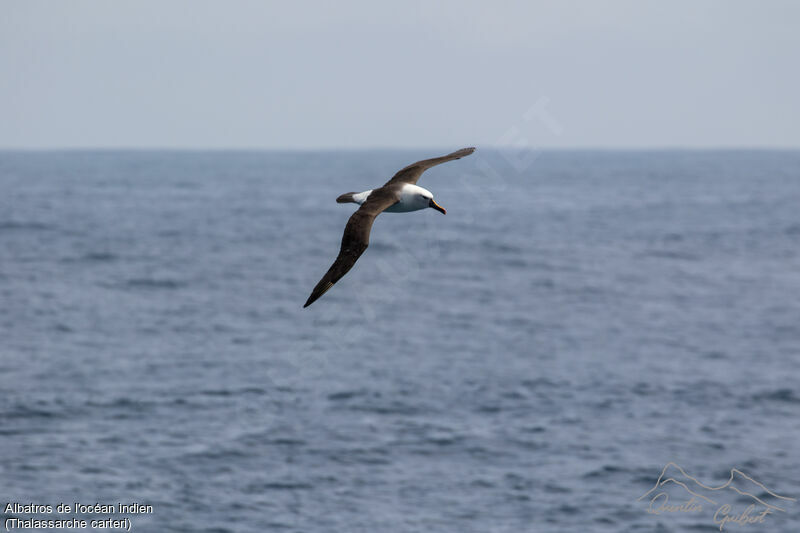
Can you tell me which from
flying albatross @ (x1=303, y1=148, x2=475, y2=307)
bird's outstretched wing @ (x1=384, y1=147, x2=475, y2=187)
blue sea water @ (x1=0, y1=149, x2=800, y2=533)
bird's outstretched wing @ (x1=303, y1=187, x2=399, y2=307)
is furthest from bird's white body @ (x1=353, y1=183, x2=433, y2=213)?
blue sea water @ (x1=0, y1=149, x2=800, y2=533)

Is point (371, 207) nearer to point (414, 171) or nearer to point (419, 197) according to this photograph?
point (419, 197)

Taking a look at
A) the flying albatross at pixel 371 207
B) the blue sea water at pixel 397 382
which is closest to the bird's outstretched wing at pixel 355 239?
the flying albatross at pixel 371 207

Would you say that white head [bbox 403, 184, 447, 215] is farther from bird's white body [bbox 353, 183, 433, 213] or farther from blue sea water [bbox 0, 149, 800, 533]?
blue sea water [bbox 0, 149, 800, 533]

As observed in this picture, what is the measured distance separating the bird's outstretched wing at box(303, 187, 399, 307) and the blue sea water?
76.8ft

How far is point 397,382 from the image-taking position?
153ft

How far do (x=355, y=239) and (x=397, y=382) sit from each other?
38.0 meters

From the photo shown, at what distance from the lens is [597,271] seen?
8481 cm

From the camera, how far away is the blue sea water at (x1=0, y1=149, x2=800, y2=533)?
33812 mm

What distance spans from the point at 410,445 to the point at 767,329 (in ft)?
111

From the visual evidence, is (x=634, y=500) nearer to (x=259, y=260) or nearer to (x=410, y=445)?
(x=410, y=445)

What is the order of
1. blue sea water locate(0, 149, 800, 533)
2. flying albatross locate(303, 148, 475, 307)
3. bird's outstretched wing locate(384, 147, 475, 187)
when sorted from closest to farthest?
flying albatross locate(303, 148, 475, 307), bird's outstretched wing locate(384, 147, 475, 187), blue sea water locate(0, 149, 800, 533)

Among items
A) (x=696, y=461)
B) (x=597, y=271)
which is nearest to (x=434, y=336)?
(x=696, y=461)

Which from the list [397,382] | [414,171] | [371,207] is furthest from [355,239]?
[397,382]

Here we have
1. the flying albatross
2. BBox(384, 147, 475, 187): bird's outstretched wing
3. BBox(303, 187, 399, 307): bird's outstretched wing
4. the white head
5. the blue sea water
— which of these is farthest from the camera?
the blue sea water
